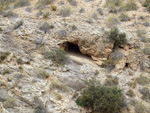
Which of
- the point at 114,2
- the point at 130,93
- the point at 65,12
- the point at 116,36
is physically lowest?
the point at 130,93

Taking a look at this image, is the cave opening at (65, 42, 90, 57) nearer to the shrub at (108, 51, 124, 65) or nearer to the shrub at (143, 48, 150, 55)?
the shrub at (108, 51, 124, 65)

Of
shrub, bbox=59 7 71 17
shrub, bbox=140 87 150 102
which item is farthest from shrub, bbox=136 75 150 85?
shrub, bbox=59 7 71 17

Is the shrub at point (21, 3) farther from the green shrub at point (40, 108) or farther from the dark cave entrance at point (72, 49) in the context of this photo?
the green shrub at point (40, 108)

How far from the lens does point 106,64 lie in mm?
9703

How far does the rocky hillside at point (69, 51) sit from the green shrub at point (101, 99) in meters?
0.24

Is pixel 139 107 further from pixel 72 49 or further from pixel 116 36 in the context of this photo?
pixel 72 49

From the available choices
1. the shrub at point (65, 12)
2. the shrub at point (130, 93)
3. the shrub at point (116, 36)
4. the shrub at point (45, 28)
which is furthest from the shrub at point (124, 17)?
the shrub at point (130, 93)

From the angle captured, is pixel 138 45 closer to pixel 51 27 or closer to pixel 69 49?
pixel 69 49

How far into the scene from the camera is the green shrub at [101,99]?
7328mm

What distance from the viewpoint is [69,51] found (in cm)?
1083

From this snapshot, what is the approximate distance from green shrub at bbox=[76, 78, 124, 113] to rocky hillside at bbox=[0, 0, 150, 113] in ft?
0.77

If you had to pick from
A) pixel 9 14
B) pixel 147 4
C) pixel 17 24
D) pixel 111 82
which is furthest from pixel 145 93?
pixel 9 14

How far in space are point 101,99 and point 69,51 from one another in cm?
443

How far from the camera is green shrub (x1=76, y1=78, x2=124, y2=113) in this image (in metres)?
7.33
